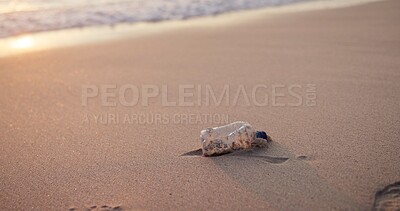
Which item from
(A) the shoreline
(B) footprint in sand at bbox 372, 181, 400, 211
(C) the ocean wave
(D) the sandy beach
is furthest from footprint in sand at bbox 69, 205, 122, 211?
(C) the ocean wave

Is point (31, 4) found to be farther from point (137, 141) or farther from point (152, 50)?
point (137, 141)

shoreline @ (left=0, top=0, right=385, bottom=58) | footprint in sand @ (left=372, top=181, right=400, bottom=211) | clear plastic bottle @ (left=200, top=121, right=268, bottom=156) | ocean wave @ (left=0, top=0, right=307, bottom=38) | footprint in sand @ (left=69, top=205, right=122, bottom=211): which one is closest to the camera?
footprint in sand @ (left=372, top=181, right=400, bottom=211)

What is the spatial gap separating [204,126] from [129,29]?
3518 mm

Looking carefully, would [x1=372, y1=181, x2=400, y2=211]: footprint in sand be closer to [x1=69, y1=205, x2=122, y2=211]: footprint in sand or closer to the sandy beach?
the sandy beach

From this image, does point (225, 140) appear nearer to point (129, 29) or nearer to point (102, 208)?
point (102, 208)

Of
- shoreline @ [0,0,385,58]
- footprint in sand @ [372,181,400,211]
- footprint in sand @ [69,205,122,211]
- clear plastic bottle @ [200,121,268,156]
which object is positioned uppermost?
shoreline @ [0,0,385,58]

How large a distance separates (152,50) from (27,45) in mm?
1613

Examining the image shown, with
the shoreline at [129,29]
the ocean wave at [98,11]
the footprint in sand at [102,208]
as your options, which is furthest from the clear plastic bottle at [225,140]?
the ocean wave at [98,11]

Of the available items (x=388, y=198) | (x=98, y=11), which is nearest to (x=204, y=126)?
(x=388, y=198)

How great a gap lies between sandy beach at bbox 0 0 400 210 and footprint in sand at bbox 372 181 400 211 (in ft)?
0.12

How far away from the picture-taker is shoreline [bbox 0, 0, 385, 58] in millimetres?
5047

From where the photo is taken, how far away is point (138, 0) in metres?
7.84

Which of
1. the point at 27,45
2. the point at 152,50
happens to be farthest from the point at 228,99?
the point at 27,45

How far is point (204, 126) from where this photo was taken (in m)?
2.64
